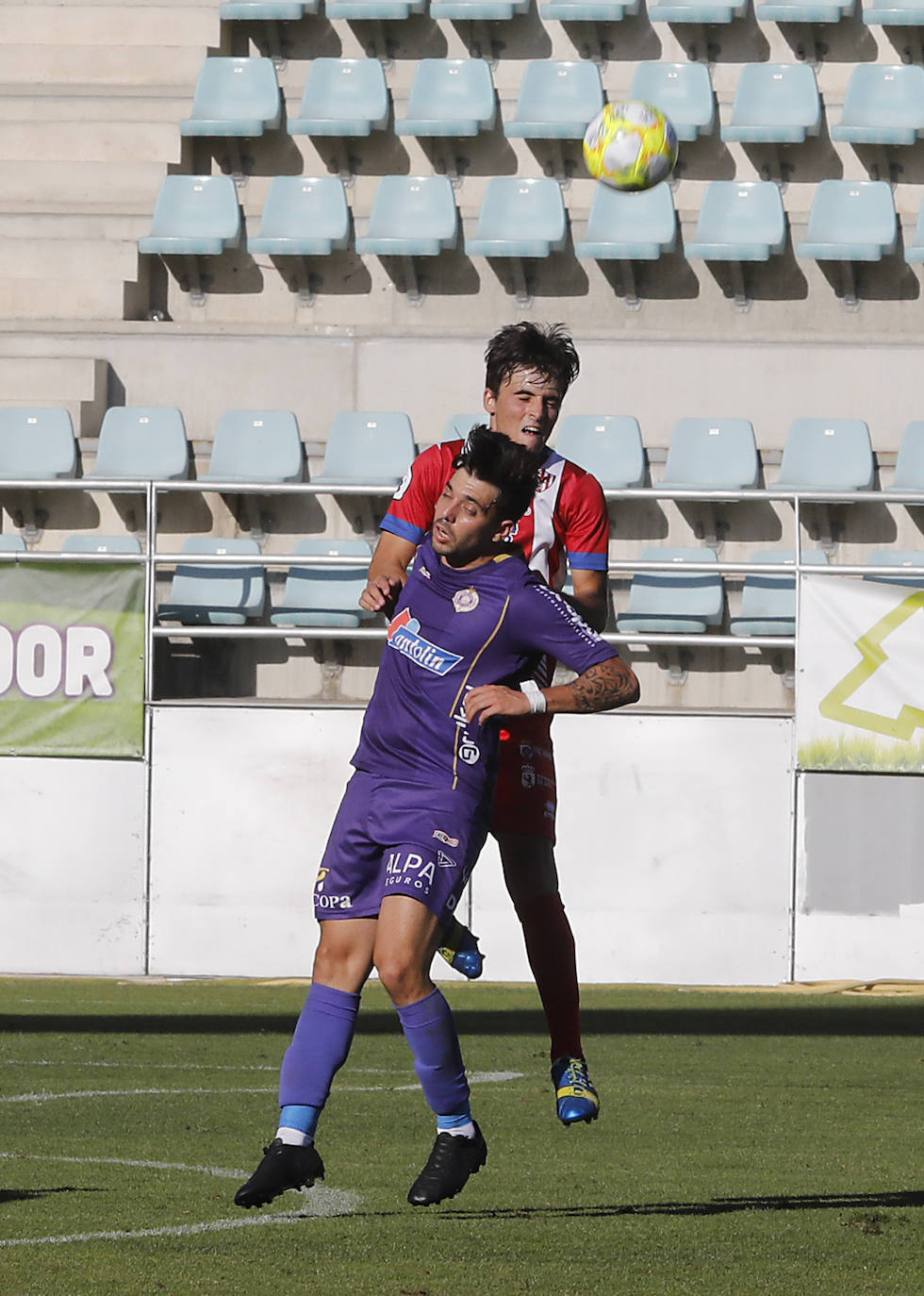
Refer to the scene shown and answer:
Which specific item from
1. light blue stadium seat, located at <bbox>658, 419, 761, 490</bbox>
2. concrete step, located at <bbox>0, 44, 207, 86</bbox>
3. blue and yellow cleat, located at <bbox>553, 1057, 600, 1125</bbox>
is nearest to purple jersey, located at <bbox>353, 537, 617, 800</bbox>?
blue and yellow cleat, located at <bbox>553, 1057, 600, 1125</bbox>

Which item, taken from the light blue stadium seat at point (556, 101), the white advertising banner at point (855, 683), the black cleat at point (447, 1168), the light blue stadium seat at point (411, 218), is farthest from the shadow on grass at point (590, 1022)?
the light blue stadium seat at point (556, 101)

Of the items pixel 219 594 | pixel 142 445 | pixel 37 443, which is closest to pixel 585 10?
pixel 142 445

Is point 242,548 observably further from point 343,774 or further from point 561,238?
point 561,238

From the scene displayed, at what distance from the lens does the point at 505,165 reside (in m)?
16.8

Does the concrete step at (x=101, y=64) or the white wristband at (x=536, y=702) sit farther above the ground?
the concrete step at (x=101, y=64)

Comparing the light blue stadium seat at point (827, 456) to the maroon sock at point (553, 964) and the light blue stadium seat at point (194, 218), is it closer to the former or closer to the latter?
the light blue stadium seat at point (194, 218)

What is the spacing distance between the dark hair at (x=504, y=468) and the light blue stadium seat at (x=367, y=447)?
8790 millimetres

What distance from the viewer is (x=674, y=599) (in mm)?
13094

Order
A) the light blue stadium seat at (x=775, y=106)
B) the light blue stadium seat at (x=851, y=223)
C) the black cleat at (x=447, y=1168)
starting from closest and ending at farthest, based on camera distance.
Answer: the black cleat at (x=447, y=1168)
the light blue stadium seat at (x=851, y=223)
the light blue stadium seat at (x=775, y=106)

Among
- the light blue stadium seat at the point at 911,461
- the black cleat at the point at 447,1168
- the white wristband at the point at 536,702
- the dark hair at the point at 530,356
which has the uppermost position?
the light blue stadium seat at the point at 911,461

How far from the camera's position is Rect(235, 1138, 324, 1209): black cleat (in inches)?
178

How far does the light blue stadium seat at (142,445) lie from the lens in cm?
1409

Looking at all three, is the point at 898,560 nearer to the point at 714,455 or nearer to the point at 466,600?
the point at 714,455

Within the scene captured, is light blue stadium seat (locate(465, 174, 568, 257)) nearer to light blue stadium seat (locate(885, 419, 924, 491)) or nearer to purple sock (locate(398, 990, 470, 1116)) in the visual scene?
light blue stadium seat (locate(885, 419, 924, 491))
